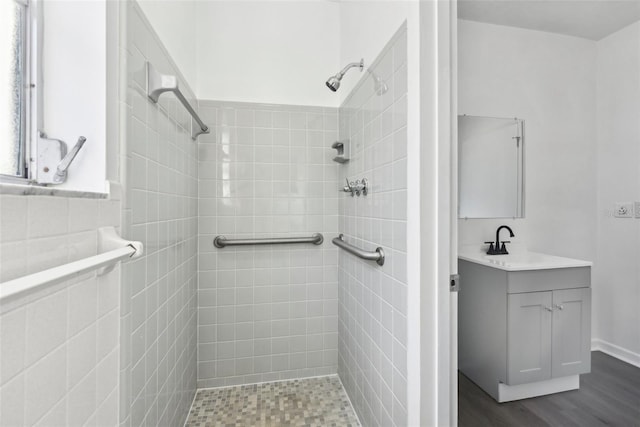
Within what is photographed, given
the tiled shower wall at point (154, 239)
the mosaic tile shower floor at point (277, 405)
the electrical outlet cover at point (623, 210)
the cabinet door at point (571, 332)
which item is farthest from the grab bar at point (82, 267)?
the electrical outlet cover at point (623, 210)

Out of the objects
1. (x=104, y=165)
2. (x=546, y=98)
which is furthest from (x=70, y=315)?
(x=546, y=98)

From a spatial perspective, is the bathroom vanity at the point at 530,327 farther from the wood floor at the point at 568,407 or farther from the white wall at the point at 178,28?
the white wall at the point at 178,28

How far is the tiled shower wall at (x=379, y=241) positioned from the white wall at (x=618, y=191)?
2.17m

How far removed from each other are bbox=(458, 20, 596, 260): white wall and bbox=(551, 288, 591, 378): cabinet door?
0.54m

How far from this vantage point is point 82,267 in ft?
1.73

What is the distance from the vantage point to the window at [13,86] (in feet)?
2.10

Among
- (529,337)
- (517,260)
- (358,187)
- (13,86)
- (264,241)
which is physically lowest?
(529,337)

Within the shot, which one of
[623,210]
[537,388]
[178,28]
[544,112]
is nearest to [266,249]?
[178,28]

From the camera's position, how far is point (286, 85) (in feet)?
6.20

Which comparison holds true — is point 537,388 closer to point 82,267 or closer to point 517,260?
point 517,260

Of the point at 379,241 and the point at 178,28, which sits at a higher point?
the point at 178,28

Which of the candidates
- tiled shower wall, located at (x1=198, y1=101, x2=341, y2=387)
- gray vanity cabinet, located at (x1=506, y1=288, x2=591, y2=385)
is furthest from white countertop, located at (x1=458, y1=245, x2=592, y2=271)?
tiled shower wall, located at (x1=198, y1=101, x2=341, y2=387)

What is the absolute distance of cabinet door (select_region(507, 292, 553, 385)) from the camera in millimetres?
1606

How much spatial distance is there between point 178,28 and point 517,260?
2360mm
